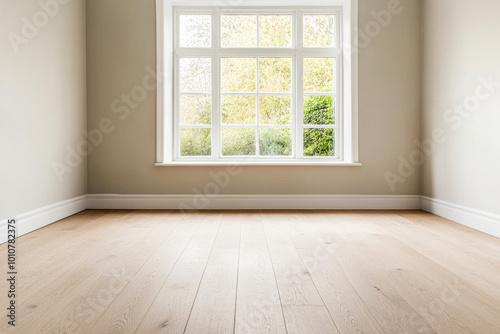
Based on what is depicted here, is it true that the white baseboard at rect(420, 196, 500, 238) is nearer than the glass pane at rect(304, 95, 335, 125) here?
Yes

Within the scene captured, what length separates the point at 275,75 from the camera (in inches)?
161

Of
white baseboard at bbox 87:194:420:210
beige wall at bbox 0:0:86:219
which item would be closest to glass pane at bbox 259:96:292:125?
white baseboard at bbox 87:194:420:210

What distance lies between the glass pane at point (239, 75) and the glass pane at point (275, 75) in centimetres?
9

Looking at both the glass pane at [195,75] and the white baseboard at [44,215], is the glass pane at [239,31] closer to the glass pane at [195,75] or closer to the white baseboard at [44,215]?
the glass pane at [195,75]

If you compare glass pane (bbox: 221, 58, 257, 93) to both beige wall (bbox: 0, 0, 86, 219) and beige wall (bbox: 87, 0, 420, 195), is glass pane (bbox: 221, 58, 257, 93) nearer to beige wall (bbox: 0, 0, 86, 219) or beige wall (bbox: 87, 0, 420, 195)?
beige wall (bbox: 87, 0, 420, 195)

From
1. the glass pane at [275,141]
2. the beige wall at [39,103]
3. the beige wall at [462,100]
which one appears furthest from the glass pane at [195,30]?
the beige wall at [462,100]

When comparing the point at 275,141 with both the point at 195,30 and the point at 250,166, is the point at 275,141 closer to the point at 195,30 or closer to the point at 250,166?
the point at 250,166

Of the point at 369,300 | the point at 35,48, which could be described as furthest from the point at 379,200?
the point at 35,48

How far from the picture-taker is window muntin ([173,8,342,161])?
4.06 metres

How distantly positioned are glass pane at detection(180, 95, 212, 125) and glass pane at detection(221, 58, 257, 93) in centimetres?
26

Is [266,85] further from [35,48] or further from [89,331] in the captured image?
[89,331]

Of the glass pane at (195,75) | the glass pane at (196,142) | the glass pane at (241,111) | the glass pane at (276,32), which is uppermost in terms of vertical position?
the glass pane at (276,32)

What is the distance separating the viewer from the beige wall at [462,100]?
2.79 meters

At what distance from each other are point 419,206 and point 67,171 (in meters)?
3.48
